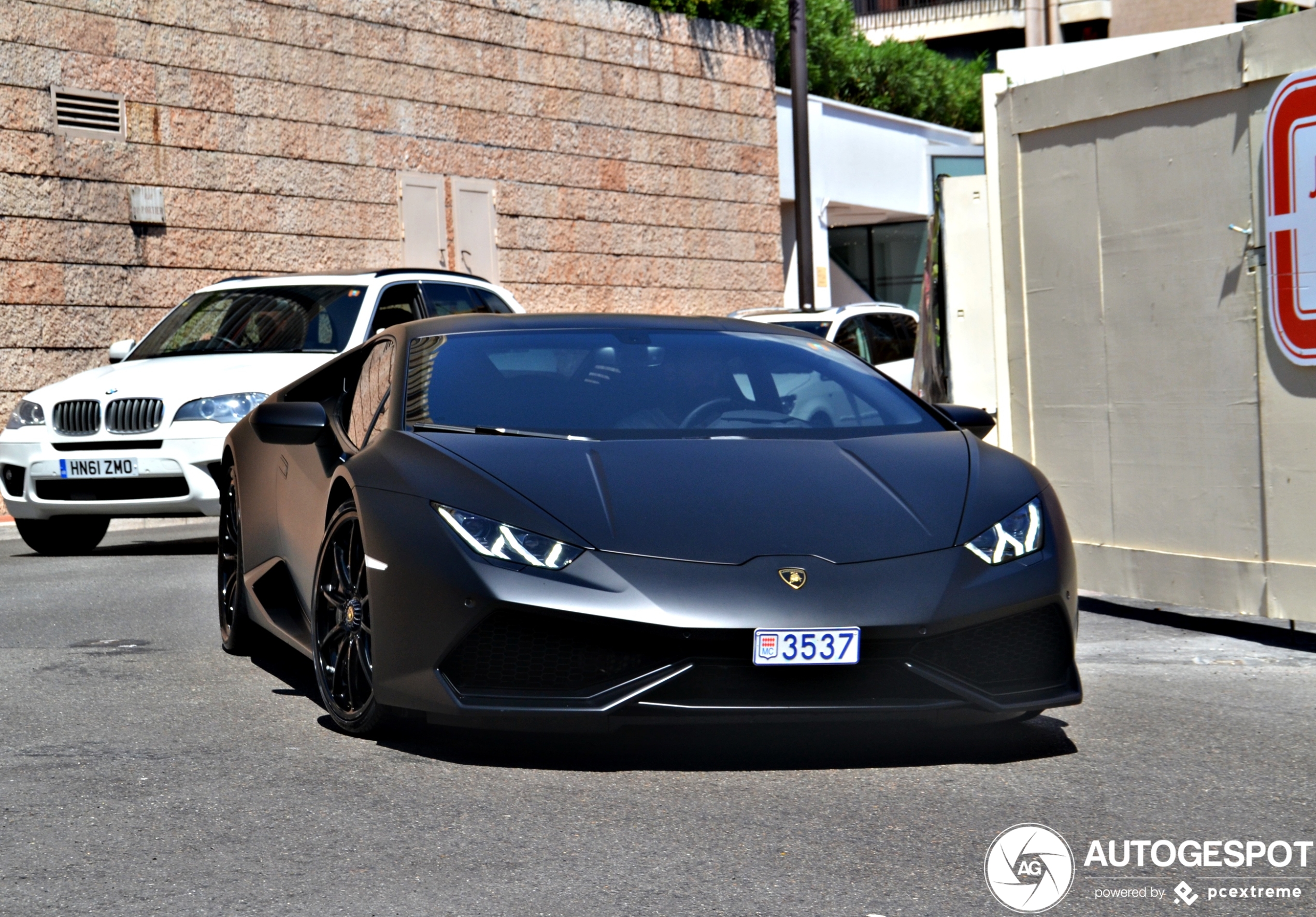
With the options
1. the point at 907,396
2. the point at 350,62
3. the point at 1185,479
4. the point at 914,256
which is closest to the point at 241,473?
the point at 907,396

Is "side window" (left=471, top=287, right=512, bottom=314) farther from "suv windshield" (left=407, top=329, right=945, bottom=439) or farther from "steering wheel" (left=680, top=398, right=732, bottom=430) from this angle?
"steering wheel" (left=680, top=398, right=732, bottom=430)

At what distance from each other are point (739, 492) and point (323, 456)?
1582mm

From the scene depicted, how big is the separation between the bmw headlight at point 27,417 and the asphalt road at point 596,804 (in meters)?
5.16

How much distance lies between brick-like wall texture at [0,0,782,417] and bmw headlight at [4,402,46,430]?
19.9 feet

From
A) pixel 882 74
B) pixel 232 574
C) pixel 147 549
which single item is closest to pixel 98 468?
pixel 147 549

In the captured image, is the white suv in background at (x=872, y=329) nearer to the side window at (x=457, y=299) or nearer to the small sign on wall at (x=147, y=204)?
the side window at (x=457, y=299)

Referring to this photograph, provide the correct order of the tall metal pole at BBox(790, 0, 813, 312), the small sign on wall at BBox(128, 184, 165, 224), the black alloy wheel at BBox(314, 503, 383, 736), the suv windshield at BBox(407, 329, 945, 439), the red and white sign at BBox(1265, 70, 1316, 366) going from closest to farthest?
the black alloy wheel at BBox(314, 503, 383, 736)
the suv windshield at BBox(407, 329, 945, 439)
the red and white sign at BBox(1265, 70, 1316, 366)
the small sign on wall at BBox(128, 184, 165, 224)
the tall metal pole at BBox(790, 0, 813, 312)

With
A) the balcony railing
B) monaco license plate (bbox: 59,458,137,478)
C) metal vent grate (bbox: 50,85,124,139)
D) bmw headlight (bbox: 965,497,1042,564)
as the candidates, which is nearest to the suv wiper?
bmw headlight (bbox: 965,497,1042,564)

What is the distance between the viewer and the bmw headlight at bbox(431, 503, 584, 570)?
15.1 feet

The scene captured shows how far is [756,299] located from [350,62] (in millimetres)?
8323

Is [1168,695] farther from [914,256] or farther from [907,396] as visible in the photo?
[914,256]

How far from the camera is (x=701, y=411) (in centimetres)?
573

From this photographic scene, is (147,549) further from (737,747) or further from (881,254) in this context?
(881,254)

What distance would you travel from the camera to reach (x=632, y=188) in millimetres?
24781
